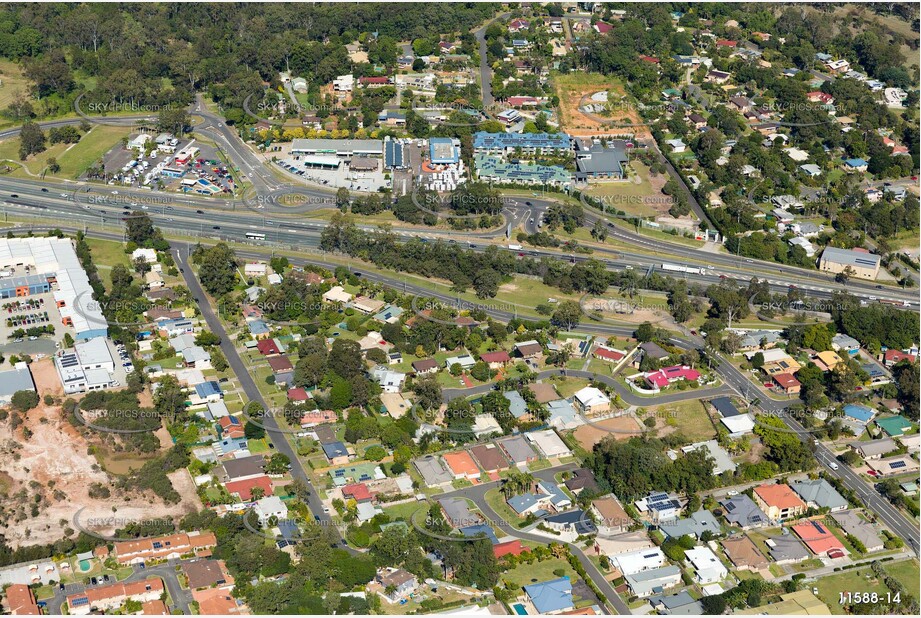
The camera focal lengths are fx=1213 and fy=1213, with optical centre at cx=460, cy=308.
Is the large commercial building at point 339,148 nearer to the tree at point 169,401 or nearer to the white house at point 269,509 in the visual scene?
the tree at point 169,401

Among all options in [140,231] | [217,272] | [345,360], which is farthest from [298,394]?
[140,231]

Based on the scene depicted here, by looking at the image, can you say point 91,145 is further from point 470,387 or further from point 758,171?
point 758,171

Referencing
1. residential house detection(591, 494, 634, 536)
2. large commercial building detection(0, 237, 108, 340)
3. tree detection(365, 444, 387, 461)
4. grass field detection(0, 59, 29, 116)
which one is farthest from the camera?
grass field detection(0, 59, 29, 116)

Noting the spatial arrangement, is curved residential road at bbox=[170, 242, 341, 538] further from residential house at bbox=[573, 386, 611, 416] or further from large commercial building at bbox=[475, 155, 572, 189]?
large commercial building at bbox=[475, 155, 572, 189]

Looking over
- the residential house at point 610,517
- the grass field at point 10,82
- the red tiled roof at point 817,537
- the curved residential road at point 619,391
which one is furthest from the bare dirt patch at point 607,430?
the grass field at point 10,82

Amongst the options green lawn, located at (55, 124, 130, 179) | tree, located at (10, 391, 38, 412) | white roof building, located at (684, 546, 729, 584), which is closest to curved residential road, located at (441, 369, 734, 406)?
white roof building, located at (684, 546, 729, 584)

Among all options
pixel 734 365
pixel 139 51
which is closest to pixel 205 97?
pixel 139 51

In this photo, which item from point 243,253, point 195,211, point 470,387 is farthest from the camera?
point 195,211
